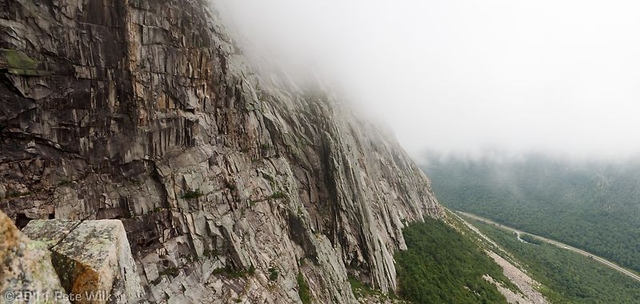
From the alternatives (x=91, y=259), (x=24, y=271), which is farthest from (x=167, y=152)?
(x=24, y=271)

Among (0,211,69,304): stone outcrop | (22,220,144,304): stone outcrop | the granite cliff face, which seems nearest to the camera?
(0,211,69,304): stone outcrop

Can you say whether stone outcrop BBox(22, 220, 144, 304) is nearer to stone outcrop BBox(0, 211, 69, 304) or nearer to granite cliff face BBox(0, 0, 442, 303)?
stone outcrop BBox(0, 211, 69, 304)

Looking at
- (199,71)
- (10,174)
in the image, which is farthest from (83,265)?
(199,71)

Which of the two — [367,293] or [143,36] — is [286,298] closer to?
[367,293]

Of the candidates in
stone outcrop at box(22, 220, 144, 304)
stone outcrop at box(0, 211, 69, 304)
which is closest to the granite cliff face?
stone outcrop at box(22, 220, 144, 304)

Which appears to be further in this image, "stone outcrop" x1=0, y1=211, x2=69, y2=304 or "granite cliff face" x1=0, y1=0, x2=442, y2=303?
"granite cliff face" x1=0, y1=0, x2=442, y2=303

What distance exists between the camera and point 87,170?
28.0m

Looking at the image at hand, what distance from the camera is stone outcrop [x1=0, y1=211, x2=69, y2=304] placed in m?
6.04

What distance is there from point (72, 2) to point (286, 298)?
108ft

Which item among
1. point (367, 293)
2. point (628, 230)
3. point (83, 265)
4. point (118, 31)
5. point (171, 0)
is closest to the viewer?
point (83, 265)

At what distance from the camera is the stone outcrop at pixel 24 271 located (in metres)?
6.04

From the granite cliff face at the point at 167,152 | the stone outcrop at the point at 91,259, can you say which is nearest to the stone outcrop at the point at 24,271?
the stone outcrop at the point at 91,259

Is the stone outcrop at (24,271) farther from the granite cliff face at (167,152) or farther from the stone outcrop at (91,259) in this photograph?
the granite cliff face at (167,152)

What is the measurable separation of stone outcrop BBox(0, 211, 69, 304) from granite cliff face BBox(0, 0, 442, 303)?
22.5m
